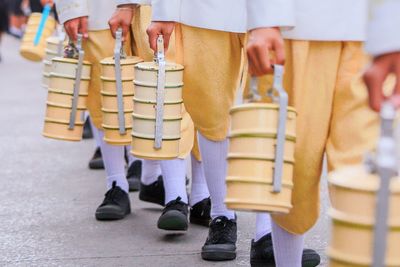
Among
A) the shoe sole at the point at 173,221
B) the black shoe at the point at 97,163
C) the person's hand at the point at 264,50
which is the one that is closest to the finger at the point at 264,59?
the person's hand at the point at 264,50

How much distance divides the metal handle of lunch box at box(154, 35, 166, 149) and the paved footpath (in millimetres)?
684

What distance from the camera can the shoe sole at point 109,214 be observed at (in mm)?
5863

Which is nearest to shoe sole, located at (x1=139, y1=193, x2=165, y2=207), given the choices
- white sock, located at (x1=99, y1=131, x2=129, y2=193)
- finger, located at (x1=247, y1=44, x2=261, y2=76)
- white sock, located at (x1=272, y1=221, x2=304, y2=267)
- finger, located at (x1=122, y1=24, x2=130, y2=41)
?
white sock, located at (x1=99, y1=131, x2=129, y2=193)

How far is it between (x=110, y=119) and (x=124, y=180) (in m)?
0.82

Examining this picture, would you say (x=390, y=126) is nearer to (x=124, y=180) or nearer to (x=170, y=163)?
(x=170, y=163)

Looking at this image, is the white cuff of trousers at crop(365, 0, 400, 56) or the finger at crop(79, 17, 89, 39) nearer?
the white cuff of trousers at crop(365, 0, 400, 56)

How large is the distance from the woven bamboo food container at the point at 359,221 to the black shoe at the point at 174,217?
8.78ft

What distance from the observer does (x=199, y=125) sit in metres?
4.71

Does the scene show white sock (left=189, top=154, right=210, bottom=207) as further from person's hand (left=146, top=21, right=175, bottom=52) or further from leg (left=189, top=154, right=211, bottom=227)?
person's hand (left=146, top=21, right=175, bottom=52)

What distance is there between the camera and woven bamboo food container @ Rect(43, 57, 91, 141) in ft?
17.5

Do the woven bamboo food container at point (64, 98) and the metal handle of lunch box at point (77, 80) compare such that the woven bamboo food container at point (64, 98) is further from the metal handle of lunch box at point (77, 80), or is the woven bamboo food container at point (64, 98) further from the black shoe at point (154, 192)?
the black shoe at point (154, 192)

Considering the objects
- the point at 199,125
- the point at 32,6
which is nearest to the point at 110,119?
the point at 199,125

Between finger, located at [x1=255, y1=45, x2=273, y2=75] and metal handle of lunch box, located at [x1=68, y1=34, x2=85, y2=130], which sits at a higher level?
finger, located at [x1=255, y1=45, x2=273, y2=75]

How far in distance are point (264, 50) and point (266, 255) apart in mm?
1427
